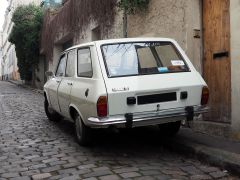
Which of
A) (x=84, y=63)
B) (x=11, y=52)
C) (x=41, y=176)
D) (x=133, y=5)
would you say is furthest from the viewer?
(x=11, y=52)

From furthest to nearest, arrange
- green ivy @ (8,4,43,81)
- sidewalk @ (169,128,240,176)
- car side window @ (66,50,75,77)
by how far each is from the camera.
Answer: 1. green ivy @ (8,4,43,81)
2. car side window @ (66,50,75,77)
3. sidewalk @ (169,128,240,176)

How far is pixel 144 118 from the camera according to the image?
563cm

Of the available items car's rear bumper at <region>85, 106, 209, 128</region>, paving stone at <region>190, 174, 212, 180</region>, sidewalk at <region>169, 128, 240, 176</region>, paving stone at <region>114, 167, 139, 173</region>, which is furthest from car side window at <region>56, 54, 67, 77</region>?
paving stone at <region>190, 174, 212, 180</region>

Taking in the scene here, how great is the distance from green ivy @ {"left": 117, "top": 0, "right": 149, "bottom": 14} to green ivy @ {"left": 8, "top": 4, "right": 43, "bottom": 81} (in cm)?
1660

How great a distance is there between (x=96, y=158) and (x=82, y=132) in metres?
0.72

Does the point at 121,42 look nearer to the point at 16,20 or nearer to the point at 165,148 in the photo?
the point at 165,148

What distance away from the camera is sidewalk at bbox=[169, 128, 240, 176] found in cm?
521

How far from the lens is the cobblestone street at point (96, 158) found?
506 centimetres

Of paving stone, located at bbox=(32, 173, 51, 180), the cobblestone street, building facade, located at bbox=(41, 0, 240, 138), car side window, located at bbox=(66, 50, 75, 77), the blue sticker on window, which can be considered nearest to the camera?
paving stone, located at bbox=(32, 173, 51, 180)

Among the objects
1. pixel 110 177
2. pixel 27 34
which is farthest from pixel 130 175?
pixel 27 34

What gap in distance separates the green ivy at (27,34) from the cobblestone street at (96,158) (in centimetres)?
1894

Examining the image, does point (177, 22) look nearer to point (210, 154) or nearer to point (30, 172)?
point (210, 154)

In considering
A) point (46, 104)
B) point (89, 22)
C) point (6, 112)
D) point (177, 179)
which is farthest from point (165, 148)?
point (89, 22)

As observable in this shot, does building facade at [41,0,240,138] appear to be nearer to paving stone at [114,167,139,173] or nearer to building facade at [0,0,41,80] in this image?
paving stone at [114,167,139,173]
